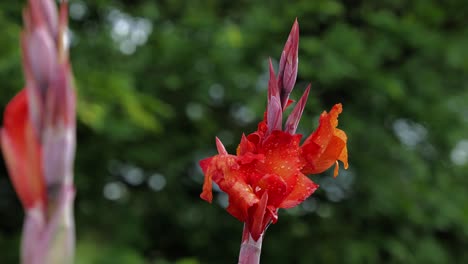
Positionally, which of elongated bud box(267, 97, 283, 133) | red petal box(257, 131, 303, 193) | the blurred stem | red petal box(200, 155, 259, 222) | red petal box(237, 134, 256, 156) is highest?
elongated bud box(267, 97, 283, 133)

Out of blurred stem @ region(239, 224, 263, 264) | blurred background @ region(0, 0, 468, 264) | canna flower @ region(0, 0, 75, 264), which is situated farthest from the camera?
blurred background @ region(0, 0, 468, 264)

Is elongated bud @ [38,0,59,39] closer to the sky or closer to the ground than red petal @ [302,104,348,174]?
closer to the ground

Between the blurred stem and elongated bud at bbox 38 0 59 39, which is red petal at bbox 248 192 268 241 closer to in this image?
the blurred stem

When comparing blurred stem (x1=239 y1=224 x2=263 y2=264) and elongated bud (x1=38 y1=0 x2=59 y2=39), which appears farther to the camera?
blurred stem (x1=239 y1=224 x2=263 y2=264)

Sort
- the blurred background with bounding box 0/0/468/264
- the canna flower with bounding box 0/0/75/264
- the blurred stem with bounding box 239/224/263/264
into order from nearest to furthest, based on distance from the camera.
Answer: the canna flower with bounding box 0/0/75/264 → the blurred stem with bounding box 239/224/263/264 → the blurred background with bounding box 0/0/468/264

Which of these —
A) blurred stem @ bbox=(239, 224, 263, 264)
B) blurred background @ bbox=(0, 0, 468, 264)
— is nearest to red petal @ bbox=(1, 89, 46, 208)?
blurred stem @ bbox=(239, 224, 263, 264)

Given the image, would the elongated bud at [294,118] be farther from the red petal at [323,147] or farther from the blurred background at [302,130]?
the blurred background at [302,130]

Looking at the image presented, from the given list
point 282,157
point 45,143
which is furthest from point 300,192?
point 45,143

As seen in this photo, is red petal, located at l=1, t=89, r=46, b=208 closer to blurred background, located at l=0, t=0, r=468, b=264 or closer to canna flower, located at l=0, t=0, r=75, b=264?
canna flower, located at l=0, t=0, r=75, b=264
